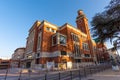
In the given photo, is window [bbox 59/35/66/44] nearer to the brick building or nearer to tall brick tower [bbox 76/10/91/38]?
the brick building

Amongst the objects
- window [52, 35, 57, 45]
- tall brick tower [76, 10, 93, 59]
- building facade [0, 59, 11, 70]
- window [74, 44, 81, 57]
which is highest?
tall brick tower [76, 10, 93, 59]

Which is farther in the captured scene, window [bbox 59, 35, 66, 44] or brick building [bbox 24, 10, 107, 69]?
window [bbox 59, 35, 66, 44]

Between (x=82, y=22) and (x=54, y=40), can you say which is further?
(x=82, y=22)

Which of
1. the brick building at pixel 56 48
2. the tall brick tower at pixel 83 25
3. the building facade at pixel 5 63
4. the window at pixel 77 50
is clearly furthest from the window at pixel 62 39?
the building facade at pixel 5 63

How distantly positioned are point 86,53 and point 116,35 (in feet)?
70.3

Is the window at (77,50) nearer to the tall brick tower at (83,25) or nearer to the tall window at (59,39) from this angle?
the tall window at (59,39)

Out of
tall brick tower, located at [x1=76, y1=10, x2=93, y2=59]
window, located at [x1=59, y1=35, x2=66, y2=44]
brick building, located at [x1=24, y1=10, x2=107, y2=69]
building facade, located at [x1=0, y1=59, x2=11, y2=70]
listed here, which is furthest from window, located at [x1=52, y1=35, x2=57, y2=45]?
building facade, located at [x1=0, y1=59, x2=11, y2=70]

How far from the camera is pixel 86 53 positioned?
36.8 m

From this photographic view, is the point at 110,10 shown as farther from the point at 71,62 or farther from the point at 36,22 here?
the point at 36,22

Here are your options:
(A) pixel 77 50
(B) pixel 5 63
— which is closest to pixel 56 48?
(A) pixel 77 50

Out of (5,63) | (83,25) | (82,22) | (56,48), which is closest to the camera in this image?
(56,48)

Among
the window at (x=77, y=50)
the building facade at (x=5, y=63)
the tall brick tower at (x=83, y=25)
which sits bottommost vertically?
the building facade at (x=5, y=63)

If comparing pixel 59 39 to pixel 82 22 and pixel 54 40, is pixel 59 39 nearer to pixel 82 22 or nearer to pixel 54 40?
pixel 54 40

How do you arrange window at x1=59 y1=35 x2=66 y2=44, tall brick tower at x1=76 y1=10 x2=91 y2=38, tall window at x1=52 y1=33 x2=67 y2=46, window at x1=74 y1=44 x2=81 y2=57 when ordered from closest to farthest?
tall window at x1=52 y1=33 x2=67 y2=46, window at x1=59 y1=35 x2=66 y2=44, window at x1=74 y1=44 x2=81 y2=57, tall brick tower at x1=76 y1=10 x2=91 y2=38
